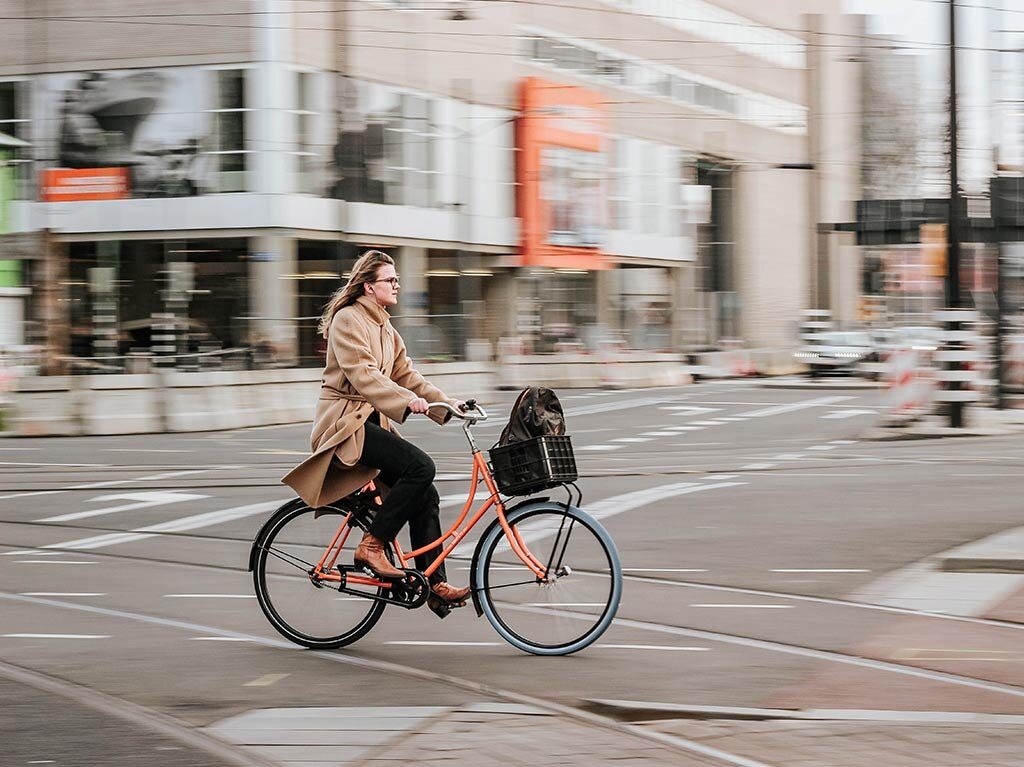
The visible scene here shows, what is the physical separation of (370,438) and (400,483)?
0.76 feet

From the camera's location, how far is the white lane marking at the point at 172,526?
11586 mm

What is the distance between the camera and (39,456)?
67.9ft

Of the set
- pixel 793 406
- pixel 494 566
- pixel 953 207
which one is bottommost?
pixel 793 406

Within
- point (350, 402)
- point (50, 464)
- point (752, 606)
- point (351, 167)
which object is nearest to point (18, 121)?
point (351, 167)

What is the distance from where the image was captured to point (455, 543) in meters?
7.25

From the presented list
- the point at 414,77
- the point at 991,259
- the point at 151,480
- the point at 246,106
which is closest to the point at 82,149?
the point at 246,106

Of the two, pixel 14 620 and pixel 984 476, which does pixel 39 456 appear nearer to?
pixel 984 476

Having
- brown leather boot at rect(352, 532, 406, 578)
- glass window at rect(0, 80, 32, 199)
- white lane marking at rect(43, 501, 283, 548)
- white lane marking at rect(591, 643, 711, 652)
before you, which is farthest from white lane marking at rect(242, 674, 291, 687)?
glass window at rect(0, 80, 32, 199)

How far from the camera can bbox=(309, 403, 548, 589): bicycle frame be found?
282 inches

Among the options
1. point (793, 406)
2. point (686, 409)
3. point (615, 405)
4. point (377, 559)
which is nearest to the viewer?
point (377, 559)

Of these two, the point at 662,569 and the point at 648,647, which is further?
the point at 662,569

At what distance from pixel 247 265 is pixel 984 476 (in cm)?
2740

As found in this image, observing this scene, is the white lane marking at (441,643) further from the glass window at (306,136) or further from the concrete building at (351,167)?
the glass window at (306,136)

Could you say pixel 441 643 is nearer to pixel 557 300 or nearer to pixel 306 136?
pixel 306 136
